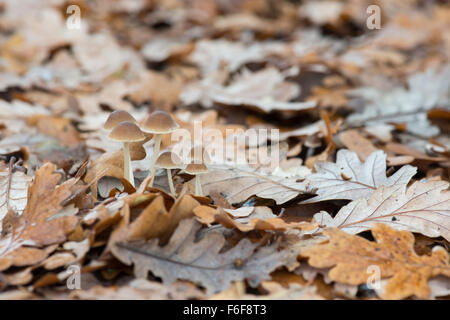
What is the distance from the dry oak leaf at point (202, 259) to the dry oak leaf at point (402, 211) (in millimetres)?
379

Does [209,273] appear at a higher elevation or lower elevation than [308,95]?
lower

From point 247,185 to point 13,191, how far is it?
1.17 metres

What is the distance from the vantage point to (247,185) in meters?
2.27

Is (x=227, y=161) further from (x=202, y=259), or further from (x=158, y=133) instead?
(x=202, y=259)

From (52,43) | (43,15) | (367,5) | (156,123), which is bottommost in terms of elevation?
(156,123)

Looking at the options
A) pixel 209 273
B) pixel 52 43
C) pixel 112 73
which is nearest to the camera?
pixel 209 273

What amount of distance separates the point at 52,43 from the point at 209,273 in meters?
4.26

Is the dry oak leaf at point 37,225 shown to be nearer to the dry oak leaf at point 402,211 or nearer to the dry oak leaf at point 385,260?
the dry oak leaf at point 385,260

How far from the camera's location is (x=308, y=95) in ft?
13.6

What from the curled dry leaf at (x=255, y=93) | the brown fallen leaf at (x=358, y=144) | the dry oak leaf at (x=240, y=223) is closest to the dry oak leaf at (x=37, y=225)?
the dry oak leaf at (x=240, y=223)

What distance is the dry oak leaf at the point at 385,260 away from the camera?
5.20ft

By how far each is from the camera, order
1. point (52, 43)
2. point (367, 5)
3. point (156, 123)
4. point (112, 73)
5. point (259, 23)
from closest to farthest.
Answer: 1. point (156, 123)
2. point (112, 73)
3. point (52, 43)
4. point (259, 23)
5. point (367, 5)
